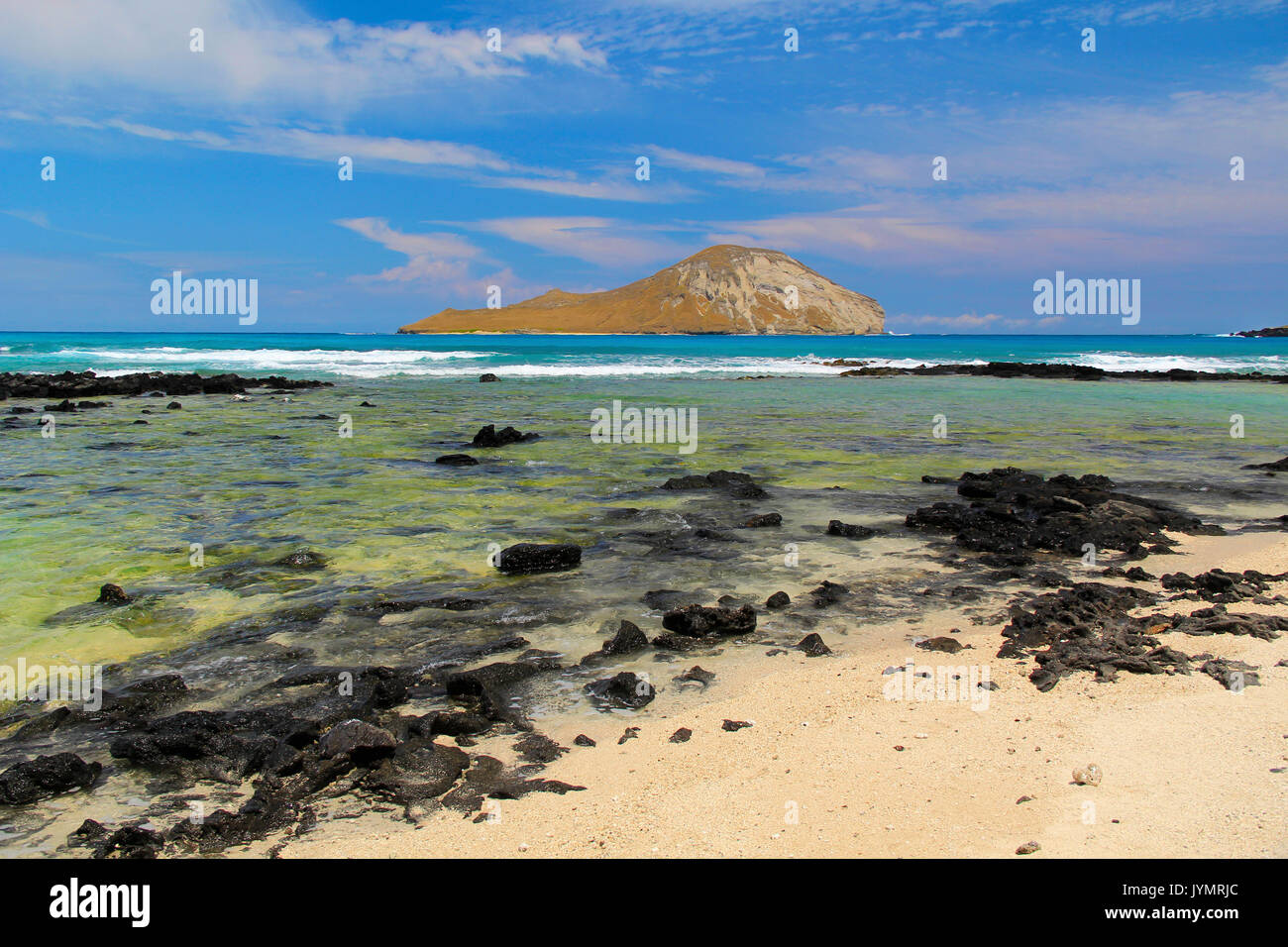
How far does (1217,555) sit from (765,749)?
6.92 meters

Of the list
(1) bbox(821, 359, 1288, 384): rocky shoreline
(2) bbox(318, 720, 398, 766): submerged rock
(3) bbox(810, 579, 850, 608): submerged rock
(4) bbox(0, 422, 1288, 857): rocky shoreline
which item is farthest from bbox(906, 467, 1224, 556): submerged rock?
(1) bbox(821, 359, 1288, 384): rocky shoreline

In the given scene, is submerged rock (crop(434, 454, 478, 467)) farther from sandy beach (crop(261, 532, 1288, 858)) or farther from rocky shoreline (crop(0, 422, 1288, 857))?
sandy beach (crop(261, 532, 1288, 858))

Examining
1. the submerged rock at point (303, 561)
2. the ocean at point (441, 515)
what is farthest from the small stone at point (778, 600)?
the submerged rock at point (303, 561)

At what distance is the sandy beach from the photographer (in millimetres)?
3465

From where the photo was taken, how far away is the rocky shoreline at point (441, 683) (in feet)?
13.4

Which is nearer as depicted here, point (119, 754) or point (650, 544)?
point (119, 754)

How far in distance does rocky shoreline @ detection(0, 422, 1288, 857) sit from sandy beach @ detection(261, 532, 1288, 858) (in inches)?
6.2

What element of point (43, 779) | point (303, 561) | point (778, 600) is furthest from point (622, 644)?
point (303, 561)

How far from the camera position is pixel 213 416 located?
24062 mm

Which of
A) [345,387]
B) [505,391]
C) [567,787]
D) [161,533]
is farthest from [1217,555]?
[345,387]

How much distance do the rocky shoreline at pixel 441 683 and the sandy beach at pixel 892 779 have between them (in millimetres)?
158

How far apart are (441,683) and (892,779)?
3.09 metres
